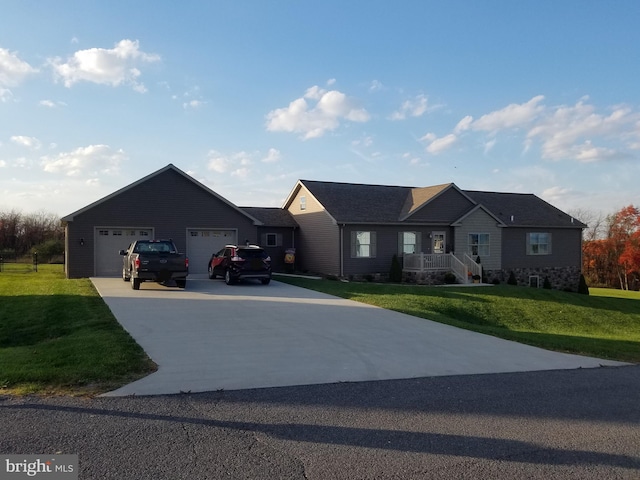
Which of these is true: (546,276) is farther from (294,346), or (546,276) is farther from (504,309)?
(294,346)

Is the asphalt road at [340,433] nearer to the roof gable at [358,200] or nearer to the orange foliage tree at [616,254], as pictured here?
the roof gable at [358,200]

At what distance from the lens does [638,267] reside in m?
47.0

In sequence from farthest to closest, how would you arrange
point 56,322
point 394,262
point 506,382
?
1. point 394,262
2. point 56,322
3. point 506,382

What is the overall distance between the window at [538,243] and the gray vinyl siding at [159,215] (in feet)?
55.3

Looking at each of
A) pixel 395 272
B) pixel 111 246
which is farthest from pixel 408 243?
pixel 111 246

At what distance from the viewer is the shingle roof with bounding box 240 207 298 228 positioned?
30.0m

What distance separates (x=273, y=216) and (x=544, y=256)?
54.9 ft

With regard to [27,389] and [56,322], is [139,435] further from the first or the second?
[56,322]

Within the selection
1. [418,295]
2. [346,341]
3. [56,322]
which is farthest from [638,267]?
[56,322]

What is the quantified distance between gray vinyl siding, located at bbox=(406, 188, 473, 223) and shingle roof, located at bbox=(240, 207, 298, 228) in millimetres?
7243

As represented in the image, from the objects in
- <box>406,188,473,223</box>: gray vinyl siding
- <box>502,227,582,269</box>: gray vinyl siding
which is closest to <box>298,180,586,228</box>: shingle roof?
<box>406,188,473,223</box>: gray vinyl siding

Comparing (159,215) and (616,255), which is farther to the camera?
(616,255)

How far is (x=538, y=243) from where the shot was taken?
1252 inches

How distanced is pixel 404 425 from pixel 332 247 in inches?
834
